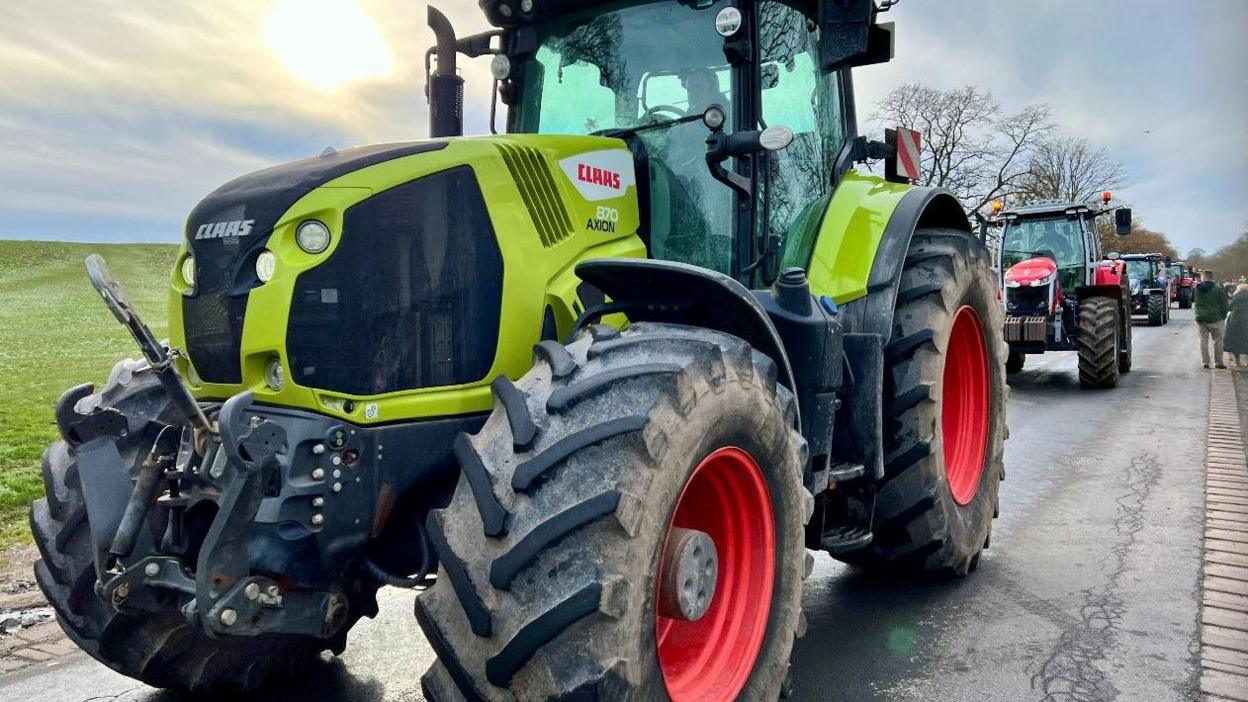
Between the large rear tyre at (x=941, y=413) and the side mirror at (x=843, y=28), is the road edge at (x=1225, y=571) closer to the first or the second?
the large rear tyre at (x=941, y=413)

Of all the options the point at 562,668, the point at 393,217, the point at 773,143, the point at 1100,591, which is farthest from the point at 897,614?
the point at 393,217

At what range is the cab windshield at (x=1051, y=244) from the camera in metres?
13.7

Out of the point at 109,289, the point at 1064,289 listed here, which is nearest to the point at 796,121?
the point at 109,289

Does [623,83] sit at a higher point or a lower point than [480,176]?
higher

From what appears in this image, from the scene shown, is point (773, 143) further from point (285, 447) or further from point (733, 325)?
point (285, 447)

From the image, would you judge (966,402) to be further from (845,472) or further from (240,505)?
(240,505)

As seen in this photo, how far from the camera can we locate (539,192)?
280 cm

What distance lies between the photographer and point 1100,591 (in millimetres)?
4164

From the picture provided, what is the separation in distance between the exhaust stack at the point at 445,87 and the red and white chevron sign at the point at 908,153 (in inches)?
87.1

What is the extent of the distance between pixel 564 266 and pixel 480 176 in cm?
40

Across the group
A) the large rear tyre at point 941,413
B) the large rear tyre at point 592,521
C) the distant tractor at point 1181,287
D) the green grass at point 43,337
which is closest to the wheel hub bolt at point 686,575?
the large rear tyre at point 592,521

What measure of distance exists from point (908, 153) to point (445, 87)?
2.38 meters

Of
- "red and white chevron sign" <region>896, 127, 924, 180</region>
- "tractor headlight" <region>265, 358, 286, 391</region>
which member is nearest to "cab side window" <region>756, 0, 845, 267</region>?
"red and white chevron sign" <region>896, 127, 924, 180</region>

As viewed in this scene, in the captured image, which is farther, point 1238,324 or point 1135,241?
point 1135,241
